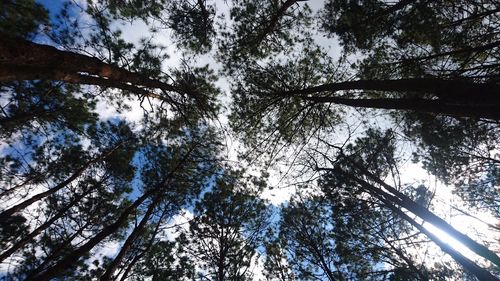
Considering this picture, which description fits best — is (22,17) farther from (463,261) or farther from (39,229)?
(463,261)

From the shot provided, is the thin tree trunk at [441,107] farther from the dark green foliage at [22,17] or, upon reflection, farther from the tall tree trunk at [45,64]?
the dark green foliage at [22,17]

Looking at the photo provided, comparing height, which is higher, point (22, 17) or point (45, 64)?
point (22, 17)

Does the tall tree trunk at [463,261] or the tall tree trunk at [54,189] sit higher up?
the tall tree trunk at [54,189]

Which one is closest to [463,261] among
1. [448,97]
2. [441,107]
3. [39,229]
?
[441,107]

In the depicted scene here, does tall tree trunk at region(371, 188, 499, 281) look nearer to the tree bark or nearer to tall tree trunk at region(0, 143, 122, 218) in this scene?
the tree bark

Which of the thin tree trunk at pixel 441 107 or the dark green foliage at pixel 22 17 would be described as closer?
the thin tree trunk at pixel 441 107

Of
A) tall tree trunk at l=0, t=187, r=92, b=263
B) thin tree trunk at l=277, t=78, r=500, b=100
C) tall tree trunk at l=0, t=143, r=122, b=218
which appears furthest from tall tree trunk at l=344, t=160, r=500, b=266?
tall tree trunk at l=0, t=187, r=92, b=263

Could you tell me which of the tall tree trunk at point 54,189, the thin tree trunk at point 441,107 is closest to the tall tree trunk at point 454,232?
the thin tree trunk at point 441,107

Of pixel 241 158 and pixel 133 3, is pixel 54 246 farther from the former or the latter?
Result: pixel 133 3

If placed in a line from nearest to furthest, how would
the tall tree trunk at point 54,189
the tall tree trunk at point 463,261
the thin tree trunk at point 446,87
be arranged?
1. the thin tree trunk at point 446,87
2. the tall tree trunk at point 463,261
3. the tall tree trunk at point 54,189

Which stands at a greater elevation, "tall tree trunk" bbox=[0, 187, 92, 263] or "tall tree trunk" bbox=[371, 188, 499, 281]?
"tall tree trunk" bbox=[0, 187, 92, 263]

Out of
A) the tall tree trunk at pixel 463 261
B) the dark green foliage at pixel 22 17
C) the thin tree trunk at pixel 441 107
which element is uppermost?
the dark green foliage at pixel 22 17

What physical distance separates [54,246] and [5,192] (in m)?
2.24

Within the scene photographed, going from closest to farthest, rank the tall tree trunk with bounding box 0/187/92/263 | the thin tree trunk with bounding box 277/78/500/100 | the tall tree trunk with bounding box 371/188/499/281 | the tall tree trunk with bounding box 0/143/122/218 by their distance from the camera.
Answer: the thin tree trunk with bounding box 277/78/500/100 → the tall tree trunk with bounding box 371/188/499/281 → the tall tree trunk with bounding box 0/187/92/263 → the tall tree trunk with bounding box 0/143/122/218
